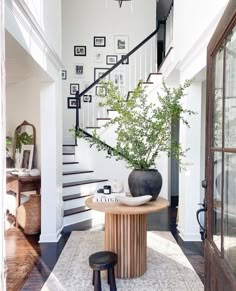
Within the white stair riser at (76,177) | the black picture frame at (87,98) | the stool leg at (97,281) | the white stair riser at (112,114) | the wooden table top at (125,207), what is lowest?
the stool leg at (97,281)

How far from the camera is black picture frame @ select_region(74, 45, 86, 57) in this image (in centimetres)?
648

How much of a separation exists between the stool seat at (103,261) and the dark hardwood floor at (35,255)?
25.1 inches

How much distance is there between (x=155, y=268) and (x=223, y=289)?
158 cm

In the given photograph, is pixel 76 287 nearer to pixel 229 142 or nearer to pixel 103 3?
pixel 229 142

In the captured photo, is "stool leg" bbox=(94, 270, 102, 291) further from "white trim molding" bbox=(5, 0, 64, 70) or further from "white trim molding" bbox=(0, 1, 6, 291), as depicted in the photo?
"white trim molding" bbox=(5, 0, 64, 70)

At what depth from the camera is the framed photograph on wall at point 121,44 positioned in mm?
6531

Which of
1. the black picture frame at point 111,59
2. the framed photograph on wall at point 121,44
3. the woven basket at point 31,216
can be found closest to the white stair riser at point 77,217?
the woven basket at point 31,216

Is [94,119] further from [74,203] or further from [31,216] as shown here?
[31,216]

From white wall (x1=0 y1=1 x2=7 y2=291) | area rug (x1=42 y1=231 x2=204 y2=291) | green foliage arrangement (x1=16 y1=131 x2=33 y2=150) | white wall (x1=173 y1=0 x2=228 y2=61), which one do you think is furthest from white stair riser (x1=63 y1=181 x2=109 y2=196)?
white wall (x1=0 y1=1 x2=7 y2=291)

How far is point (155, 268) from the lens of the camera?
115 inches

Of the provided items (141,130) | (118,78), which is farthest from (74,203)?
(118,78)

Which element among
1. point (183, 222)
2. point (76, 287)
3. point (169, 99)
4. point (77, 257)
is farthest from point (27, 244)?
point (169, 99)

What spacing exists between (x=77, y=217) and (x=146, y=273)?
208 cm

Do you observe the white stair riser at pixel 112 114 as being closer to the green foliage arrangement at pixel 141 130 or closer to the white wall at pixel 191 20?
the white wall at pixel 191 20
